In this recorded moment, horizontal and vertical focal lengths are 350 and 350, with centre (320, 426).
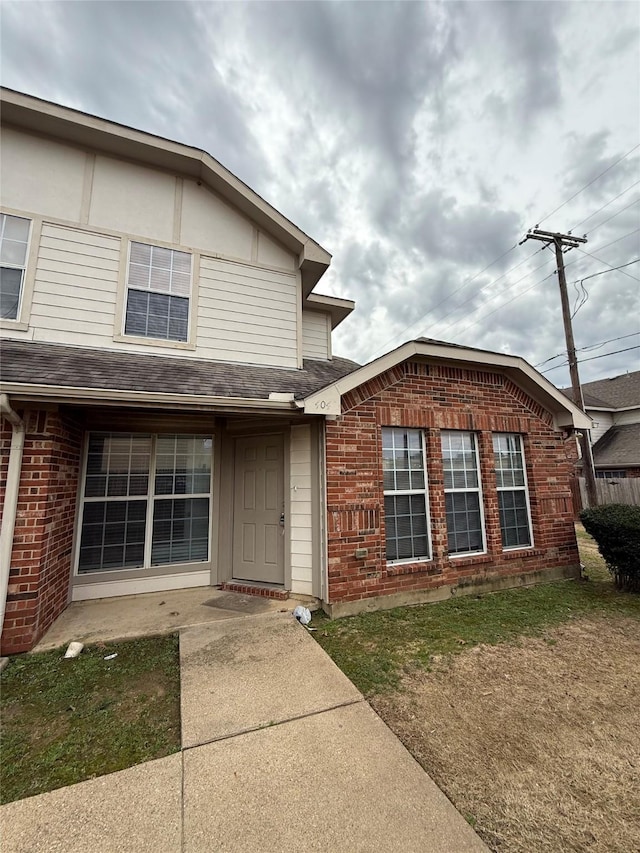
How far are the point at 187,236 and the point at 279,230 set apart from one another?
1664 mm

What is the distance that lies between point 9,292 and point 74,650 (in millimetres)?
4944

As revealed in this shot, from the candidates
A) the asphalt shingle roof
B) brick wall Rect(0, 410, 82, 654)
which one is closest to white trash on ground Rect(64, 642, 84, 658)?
brick wall Rect(0, 410, 82, 654)

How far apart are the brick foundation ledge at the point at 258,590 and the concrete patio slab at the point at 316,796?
231 cm

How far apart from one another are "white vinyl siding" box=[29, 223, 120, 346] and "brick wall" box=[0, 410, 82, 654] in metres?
1.70

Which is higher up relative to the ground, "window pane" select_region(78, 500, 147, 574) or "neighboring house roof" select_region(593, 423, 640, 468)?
"neighboring house roof" select_region(593, 423, 640, 468)

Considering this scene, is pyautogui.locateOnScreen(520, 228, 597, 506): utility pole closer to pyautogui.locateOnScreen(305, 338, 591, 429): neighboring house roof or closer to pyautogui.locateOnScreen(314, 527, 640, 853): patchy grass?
Result: pyautogui.locateOnScreen(305, 338, 591, 429): neighboring house roof

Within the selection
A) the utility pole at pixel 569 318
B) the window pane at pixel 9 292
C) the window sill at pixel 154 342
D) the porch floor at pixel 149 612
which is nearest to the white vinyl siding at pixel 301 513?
the porch floor at pixel 149 612

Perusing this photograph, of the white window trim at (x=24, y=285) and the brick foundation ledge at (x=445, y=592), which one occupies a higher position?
the white window trim at (x=24, y=285)

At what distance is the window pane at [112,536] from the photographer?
501cm

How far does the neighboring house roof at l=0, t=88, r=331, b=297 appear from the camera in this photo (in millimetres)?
5273

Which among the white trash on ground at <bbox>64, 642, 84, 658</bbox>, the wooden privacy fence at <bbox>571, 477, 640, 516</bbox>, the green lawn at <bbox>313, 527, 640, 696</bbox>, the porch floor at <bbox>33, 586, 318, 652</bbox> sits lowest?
the green lawn at <bbox>313, 527, 640, 696</bbox>

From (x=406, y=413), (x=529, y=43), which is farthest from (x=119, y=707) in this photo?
(x=529, y=43)

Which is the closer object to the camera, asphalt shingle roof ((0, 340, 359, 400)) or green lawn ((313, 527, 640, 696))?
green lawn ((313, 527, 640, 696))

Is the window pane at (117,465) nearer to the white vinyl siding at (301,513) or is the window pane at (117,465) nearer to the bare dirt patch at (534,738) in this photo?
the white vinyl siding at (301,513)
